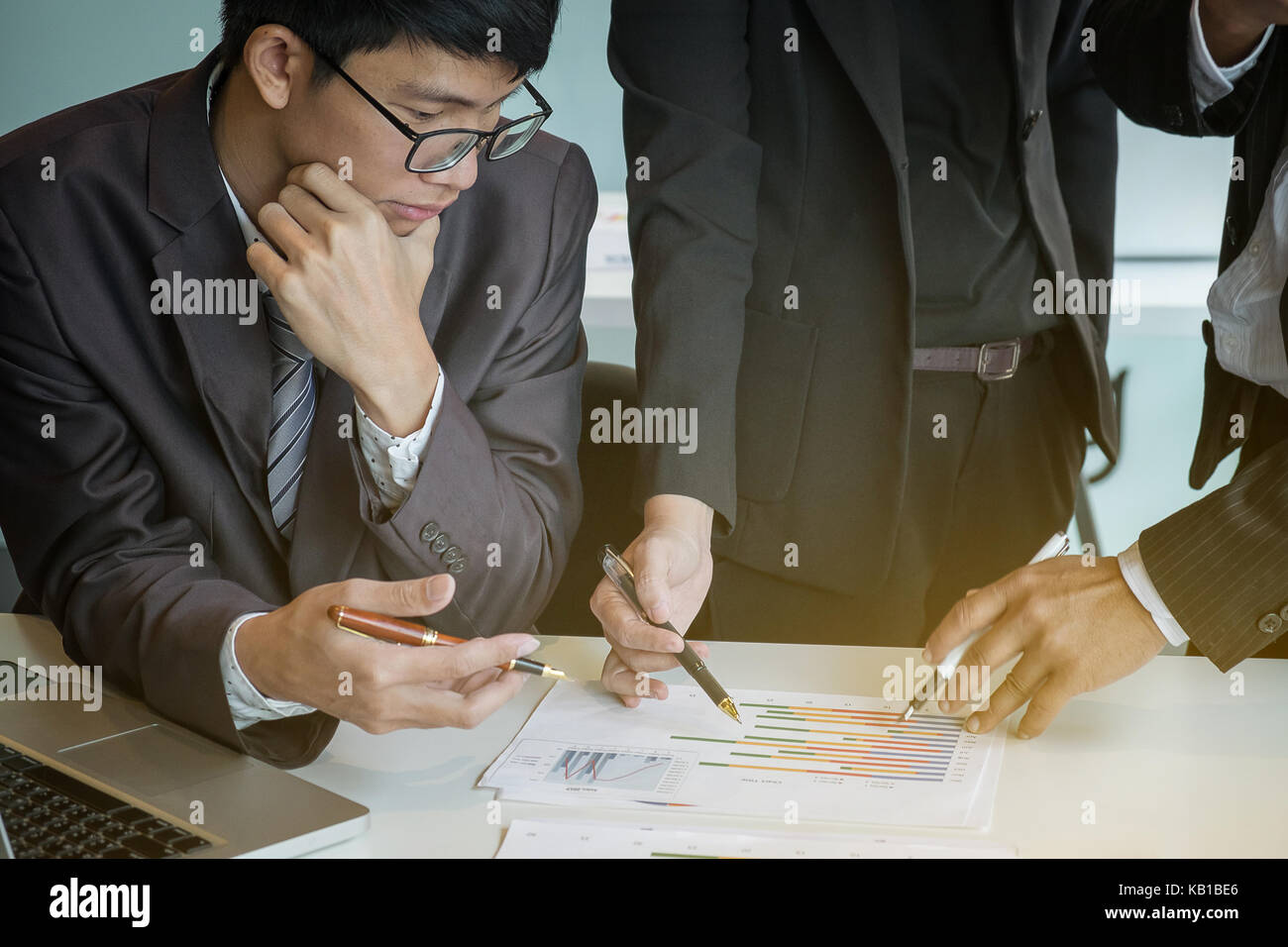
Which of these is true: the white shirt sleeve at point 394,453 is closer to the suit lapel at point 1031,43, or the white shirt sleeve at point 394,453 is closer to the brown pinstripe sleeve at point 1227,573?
the brown pinstripe sleeve at point 1227,573

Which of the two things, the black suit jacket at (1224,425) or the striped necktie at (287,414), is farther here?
the striped necktie at (287,414)

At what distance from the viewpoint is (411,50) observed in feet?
3.82

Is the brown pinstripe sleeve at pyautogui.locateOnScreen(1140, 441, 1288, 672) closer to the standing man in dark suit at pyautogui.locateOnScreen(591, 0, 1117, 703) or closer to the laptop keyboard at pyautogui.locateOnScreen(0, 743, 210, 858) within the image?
the standing man in dark suit at pyautogui.locateOnScreen(591, 0, 1117, 703)

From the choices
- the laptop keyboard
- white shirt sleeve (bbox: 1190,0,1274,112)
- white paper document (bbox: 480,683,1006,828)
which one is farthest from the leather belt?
the laptop keyboard

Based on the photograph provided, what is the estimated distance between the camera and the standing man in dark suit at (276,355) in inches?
45.9

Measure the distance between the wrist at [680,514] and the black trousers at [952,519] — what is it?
0.32m

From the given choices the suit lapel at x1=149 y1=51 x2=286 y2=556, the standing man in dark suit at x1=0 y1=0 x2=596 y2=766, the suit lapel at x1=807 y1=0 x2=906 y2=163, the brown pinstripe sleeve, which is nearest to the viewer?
the brown pinstripe sleeve

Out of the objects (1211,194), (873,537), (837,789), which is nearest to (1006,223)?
(873,537)

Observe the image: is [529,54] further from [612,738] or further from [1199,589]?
[1199,589]

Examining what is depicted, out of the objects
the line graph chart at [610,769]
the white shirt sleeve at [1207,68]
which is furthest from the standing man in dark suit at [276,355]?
the white shirt sleeve at [1207,68]

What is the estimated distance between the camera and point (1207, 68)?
1.32 m

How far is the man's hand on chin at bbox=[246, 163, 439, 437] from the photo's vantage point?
117 cm

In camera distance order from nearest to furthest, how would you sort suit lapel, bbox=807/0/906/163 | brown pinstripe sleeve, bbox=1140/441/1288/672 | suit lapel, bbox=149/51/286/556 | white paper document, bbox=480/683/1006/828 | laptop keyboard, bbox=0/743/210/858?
laptop keyboard, bbox=0/743/210/858, white paper document, bbox=480/683/1006/828, brown pinstripe sleeve, bbox=1140/441/1288/672, suit lapel, bbox=149/51/286/556, suit lapel, bbox=807/0/906/163

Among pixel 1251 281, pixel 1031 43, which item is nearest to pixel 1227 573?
pixel 1251 281
